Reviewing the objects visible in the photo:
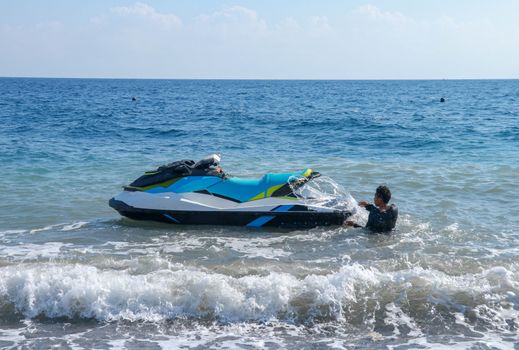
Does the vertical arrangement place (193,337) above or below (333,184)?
below

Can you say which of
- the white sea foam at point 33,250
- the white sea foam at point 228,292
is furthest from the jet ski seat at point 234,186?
the white sea foam at point 228,292

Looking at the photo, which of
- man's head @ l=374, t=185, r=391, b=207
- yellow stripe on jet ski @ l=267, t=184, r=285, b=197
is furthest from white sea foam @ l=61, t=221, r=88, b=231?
man's head @ l=374, t=185, r=391, b=207

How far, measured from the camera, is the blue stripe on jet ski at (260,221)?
33.4 ft

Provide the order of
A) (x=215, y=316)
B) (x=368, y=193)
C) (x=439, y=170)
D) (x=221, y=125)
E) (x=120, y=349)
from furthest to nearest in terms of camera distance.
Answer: (x=221, y=125) → (x=439, y=170) → (x=368, y=193) → (x=215, y=316) → (x=120, y=349)

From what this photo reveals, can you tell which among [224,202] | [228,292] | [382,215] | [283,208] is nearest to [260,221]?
[283,208]

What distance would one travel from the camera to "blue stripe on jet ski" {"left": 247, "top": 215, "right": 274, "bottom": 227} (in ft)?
33.4

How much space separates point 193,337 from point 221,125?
22.6m

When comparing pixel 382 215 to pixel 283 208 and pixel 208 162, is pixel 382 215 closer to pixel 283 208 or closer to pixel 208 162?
pixel 283 208

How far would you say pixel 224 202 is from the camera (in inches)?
403

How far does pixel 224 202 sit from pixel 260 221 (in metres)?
0.68

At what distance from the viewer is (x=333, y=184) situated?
10.7m

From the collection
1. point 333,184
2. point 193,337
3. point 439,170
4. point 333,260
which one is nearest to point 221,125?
point 439,170

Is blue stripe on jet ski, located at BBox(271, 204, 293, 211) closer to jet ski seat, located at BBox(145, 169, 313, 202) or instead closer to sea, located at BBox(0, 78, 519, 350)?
jet ski seat, located at BBox(145, 169, 313, 202)

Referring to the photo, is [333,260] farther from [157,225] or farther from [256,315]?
[157,225]
